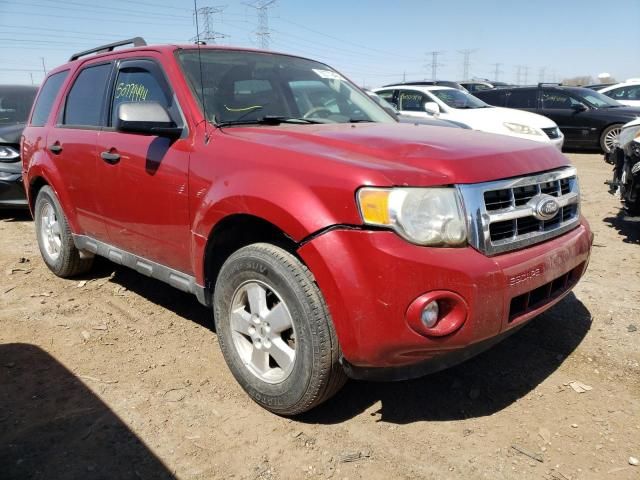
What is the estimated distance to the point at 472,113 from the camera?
32.3 feet

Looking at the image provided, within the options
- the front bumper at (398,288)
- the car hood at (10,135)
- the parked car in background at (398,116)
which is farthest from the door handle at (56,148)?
the car hood at (10,135)

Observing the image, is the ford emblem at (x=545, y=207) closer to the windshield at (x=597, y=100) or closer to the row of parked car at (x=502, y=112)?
the row of parked car at (x=502, y=112)

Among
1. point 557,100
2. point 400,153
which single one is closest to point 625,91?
point 557,100

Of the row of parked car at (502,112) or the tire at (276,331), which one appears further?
the row of parked car at (502,112)

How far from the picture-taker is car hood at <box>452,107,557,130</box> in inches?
374

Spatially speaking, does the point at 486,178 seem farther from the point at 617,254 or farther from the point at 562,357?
the point at 617,254

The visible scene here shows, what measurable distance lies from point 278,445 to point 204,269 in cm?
102

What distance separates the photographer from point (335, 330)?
7.55 ft

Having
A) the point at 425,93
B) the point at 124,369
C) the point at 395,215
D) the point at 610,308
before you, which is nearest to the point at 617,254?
the point at 610,308

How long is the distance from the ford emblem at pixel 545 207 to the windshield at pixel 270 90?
1.42 meters

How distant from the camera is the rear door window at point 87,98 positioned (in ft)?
12.8

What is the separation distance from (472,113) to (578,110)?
396 centimetres

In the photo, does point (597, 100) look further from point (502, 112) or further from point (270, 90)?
point (270, 90)

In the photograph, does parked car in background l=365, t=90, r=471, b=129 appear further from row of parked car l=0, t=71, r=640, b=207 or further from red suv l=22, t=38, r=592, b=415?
red suv l=22, t=38, r=592, b=415
